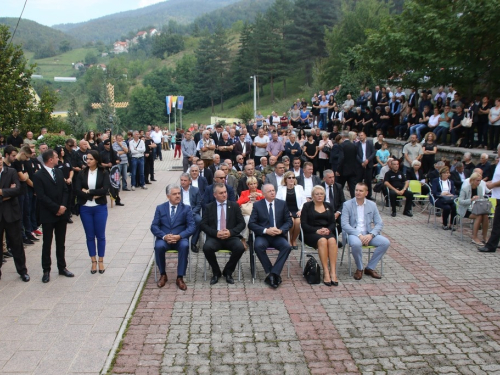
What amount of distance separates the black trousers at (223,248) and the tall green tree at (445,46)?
35.9ft

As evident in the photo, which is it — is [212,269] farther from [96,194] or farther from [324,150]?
[324,150]

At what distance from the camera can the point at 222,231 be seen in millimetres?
7445

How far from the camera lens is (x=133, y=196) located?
15.1 metres

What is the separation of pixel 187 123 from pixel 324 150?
3244 inches

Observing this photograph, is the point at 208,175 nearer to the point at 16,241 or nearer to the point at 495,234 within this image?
the point at 16,241

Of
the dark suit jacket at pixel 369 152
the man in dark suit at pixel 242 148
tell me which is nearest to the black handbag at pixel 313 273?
the dark suit jacket at pixel 369 152

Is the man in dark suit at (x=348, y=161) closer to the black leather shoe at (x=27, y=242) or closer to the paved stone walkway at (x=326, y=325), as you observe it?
A: the paved stone walkway at (x=326, y=325)

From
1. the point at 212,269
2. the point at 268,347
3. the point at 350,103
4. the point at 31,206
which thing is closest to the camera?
the point at 268,347

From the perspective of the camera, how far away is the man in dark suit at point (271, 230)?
24.2 ft

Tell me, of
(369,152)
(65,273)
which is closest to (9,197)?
(65,273)

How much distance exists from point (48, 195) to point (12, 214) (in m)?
0.57

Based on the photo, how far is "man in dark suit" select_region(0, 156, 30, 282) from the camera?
720 cm

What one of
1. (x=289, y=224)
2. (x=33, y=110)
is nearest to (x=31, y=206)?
(x=289, y=224)

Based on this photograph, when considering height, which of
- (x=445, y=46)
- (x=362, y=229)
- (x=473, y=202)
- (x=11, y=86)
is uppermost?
(x=445, y=46)
